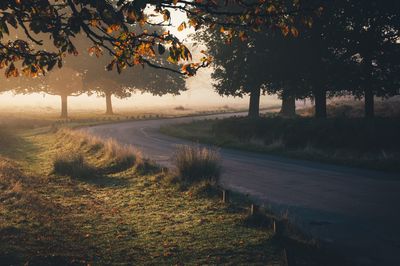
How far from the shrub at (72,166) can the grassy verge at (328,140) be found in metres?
8.64

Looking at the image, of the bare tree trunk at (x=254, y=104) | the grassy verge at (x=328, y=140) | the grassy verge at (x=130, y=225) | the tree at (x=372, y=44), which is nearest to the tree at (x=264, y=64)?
the grassy verge at (x=328, y=140)

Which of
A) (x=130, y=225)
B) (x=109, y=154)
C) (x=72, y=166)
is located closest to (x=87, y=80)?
(x=109, y=154)

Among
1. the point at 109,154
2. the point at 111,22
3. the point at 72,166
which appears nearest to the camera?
the point at 111,22

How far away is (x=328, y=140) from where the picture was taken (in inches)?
730

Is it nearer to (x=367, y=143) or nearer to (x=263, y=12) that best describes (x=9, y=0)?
Answer: (x=263, y=12)

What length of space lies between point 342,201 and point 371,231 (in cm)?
233

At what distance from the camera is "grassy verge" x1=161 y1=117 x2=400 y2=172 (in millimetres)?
16094

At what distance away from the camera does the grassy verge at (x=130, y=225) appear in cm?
645

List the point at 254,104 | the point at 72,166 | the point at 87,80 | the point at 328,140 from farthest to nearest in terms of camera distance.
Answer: the point at 87,80 → the point at 254,104 → the point at 328,140 → the point at 72,166

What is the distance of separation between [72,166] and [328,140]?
35.4ft

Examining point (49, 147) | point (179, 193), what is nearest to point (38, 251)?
point (179, 193)

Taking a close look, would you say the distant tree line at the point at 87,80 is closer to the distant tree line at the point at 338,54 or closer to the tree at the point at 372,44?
the distant tree line at the point at 338,54

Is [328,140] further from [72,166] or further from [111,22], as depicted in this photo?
[111,22]

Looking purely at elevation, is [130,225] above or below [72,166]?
below
